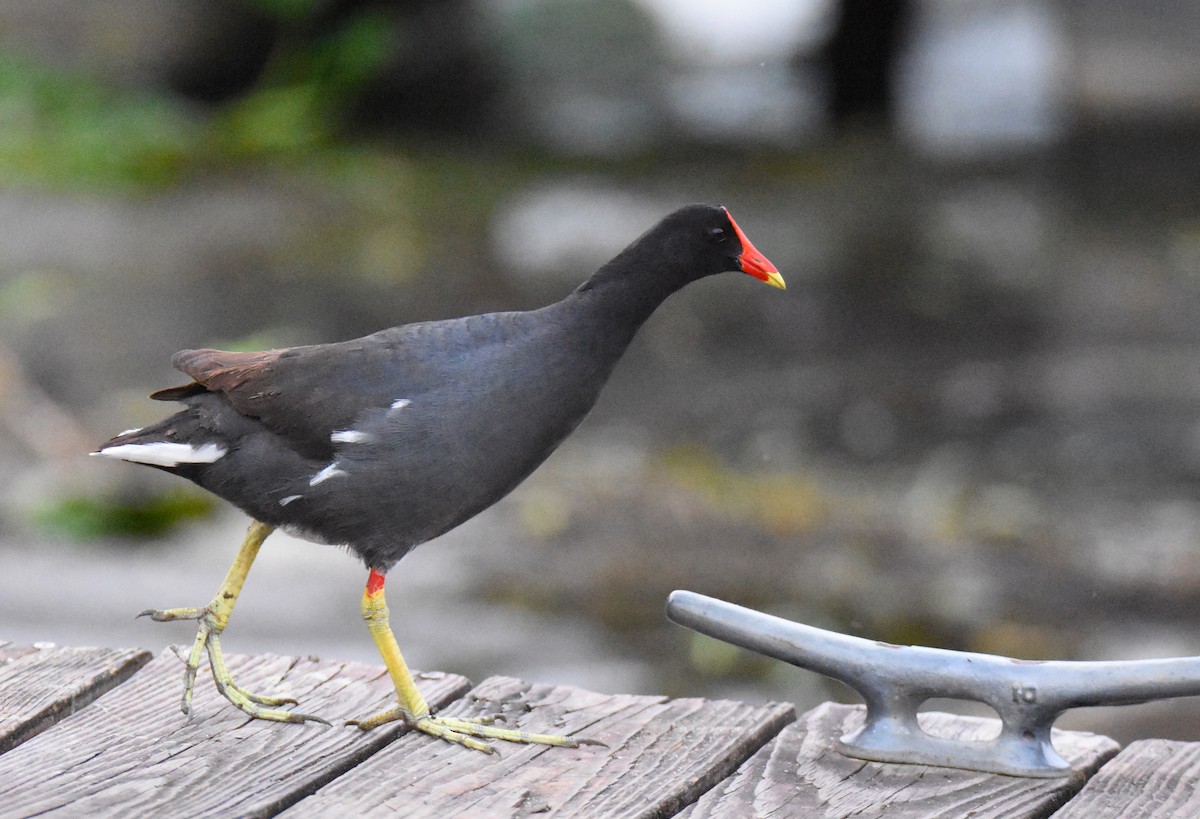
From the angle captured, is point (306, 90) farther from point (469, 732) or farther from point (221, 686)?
point (469, 732)

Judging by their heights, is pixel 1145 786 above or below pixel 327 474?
below

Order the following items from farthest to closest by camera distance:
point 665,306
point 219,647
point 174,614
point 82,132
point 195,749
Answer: point 82,132 < point 665,306 < point 174,614 < point 219,647 < point 195,749

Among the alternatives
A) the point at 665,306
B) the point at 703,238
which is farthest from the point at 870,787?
the point at 665,306

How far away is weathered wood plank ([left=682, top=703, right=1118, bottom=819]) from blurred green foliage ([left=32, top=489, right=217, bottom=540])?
Answer: 188 inches

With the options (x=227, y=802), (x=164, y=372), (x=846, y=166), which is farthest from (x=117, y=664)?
(x=846, y=166)

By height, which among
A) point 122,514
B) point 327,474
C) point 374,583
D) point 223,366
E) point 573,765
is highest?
point 223,366

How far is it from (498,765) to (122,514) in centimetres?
486

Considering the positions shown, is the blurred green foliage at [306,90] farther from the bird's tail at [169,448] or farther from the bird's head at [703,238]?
the bird's head at [703,238]

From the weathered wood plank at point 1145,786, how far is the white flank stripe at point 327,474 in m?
1.34

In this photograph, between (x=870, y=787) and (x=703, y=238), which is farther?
(x=703, y=238)

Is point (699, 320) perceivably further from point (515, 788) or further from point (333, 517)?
point (515, 788)

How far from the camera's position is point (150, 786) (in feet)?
6.68

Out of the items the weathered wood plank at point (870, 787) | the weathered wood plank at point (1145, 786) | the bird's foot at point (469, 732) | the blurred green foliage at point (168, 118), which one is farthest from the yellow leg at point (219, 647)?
the blurred green foliage at point (168, 118)

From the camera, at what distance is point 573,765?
2.18 meters
